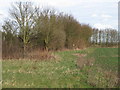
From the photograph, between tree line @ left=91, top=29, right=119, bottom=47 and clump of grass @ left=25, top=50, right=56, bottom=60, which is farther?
tree line @ left=91, top=29, right=119, bottom=47

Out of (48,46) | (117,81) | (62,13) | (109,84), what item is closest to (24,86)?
(109,84)

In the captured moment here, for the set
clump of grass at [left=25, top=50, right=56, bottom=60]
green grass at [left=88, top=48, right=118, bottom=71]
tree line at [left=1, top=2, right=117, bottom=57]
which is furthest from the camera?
tree line at [left=1, top=2, right=117, bottom=57]

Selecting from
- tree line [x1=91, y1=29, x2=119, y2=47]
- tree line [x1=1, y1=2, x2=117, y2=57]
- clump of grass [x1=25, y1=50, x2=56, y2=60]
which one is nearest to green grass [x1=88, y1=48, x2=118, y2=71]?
clump of grass [x1=25, y1=50, x2=56, y2=60]

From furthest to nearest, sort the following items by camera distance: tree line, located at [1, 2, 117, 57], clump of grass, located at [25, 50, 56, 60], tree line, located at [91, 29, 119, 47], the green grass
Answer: tree line, located at [91, 29, 119, 47]
tree line, located at [1, 2, 117, 57]
clump of grass, located at [25, 50, 56, 60]
the green grass

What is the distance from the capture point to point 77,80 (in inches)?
329

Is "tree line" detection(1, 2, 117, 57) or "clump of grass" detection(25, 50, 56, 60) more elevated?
"tree line" detection(1, 2, 117, 57)

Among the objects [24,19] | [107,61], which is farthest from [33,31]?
[107,61]

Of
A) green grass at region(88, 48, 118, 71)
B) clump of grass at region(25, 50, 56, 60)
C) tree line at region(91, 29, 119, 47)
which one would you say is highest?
tree line at region(91, 29, 119, 47)

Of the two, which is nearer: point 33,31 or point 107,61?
point 107,61

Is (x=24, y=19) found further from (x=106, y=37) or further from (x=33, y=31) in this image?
(x=106, y=37)

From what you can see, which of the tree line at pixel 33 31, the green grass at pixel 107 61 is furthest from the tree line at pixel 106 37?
the green grass at pixel 107 61

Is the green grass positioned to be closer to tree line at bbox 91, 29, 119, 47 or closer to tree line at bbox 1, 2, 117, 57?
tree line at bbox 1, 2, 117, 57

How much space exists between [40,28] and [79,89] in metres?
21.8

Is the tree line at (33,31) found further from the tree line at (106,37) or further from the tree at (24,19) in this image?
the tree line at (106,37)
